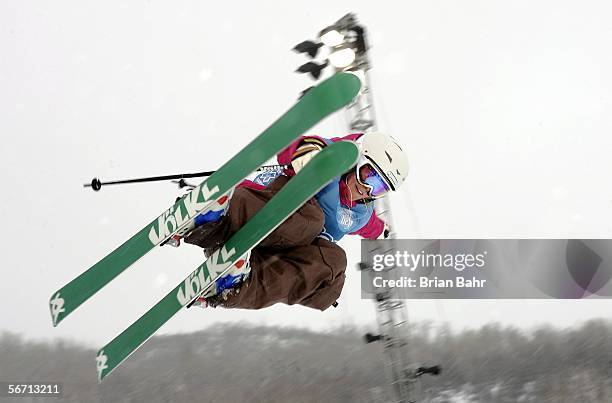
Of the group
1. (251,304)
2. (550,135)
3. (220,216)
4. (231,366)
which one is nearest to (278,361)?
(231,366)

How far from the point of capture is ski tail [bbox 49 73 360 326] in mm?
2025

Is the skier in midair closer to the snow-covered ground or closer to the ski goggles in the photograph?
the ski goggles

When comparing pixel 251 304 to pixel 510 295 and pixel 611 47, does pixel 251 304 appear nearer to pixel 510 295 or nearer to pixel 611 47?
pixel 510 295

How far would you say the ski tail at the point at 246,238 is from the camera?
2.12m

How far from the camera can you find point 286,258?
277 centimetres

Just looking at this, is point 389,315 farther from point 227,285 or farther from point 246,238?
point 246,238

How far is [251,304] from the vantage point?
2777mm

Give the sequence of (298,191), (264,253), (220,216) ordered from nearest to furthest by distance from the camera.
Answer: (298,191) < (220,216) < (264,253)

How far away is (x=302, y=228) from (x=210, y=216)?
1.24 ft

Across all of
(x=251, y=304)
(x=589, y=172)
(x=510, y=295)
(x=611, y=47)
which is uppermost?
(x=611, y=47)

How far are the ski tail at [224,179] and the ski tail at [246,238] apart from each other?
128mm

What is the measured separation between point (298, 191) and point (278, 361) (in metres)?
4.35

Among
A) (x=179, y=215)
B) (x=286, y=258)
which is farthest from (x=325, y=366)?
(x=179, y=215)

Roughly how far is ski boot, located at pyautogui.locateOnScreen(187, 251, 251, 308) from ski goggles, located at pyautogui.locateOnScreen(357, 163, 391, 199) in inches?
20.3
